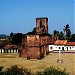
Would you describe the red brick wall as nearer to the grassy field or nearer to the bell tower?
the grassy field

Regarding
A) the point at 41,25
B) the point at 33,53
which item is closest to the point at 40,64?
the point at 33,53

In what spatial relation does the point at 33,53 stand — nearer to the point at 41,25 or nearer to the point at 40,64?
the point at 40,64

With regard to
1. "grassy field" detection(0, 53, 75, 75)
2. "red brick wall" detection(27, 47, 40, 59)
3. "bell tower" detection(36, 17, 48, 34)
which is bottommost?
"grassy field" detection(0, 53, 75, 75)

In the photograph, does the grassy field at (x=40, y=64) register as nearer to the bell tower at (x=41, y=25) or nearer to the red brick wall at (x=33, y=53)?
the red brick wall at (x=33, y=53)

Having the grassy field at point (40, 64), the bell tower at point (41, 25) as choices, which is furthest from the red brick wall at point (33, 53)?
the bell tower at point (41, 25)

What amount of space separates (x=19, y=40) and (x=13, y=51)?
1283 centimetres

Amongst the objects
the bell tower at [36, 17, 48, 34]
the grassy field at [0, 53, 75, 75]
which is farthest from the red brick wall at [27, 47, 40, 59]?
the bell tower at [36, 17, 48, 34]

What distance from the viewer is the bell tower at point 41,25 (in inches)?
1708

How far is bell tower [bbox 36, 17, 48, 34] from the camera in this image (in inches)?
1708

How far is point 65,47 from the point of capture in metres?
42.6

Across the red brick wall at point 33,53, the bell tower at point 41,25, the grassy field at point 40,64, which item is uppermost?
the bell tower at point 41,25

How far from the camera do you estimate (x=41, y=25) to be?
1729 inches

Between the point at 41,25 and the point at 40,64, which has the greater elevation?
the point at 41,25

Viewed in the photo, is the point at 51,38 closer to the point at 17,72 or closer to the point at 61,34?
the point at 61,34
